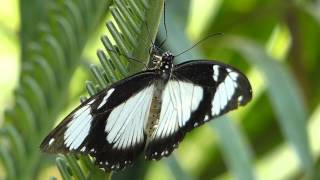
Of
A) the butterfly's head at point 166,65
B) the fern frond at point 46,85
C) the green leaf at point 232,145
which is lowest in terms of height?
the green leaf at point 232,145

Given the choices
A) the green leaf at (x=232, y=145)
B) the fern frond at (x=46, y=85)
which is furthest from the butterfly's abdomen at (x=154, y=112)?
the green leaf at (x=232, y=145)

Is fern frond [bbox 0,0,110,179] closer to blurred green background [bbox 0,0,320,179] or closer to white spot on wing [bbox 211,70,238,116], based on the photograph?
blurred green background [bbox 0,0,320,179]

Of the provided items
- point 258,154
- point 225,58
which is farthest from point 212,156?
A: point 225,58

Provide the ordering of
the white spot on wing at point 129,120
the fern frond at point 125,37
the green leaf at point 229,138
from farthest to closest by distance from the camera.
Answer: the green leaf at point 229,138
the white spot on wing at point 129,120
the fern frond at point 125,37

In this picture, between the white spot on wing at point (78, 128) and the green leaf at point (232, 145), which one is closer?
the white spot on wing at point (78, 128)

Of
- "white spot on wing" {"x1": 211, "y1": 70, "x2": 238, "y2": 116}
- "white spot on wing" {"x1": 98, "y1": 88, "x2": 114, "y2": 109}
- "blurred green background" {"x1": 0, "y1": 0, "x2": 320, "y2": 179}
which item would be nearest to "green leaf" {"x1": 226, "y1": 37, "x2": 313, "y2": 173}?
"blurred green background" {"x1": 0, "y1": 0, "x2": 320, "y2": 179}

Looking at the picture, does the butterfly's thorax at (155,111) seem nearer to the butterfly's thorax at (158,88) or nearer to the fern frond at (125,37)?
the butterfly's thorax at (158,88)

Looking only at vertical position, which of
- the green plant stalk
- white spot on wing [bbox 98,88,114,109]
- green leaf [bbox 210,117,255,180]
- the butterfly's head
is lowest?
green leaf [bbox 210,117,255,180]

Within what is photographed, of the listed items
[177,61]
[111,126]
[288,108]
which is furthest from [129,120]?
[288,108]

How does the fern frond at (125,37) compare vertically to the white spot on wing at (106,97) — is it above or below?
above
